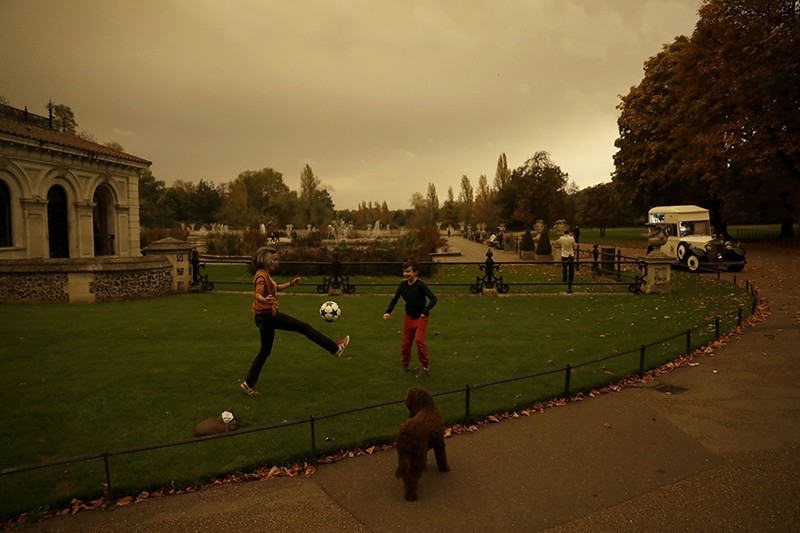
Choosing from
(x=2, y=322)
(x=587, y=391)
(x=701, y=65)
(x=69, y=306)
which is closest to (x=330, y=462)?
(x=587, y=391)

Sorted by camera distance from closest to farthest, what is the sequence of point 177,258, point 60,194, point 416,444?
point 416,444 < point 177,258 < point 60,194

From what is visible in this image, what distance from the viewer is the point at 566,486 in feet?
14.0

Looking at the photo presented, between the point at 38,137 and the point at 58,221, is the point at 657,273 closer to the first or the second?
the point at 38,137

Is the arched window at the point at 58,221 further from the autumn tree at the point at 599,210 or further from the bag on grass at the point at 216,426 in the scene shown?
the autumn tree at the point at 599,210

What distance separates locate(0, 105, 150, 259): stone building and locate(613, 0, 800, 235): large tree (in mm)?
31707

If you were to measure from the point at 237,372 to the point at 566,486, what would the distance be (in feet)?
16.9

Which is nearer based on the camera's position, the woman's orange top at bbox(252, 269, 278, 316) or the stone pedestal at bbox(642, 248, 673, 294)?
the woman's orange top at bbox(252, 269, 278, 316)

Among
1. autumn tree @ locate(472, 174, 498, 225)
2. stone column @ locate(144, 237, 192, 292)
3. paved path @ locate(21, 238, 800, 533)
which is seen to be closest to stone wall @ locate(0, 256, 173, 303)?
stone column @ locate(144, 237, 192, 292)

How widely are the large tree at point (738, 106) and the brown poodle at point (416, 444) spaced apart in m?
25.7

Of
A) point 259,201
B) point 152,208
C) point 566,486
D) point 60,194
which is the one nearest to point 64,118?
point 152,208

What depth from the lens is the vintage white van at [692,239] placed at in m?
20.3

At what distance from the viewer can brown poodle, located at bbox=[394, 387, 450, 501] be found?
403 cm

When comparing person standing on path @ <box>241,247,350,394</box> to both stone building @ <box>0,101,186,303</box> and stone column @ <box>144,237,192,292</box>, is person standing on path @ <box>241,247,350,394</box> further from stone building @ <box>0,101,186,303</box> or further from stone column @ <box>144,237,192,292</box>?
stone column @ <box>144,237,192,292</box>

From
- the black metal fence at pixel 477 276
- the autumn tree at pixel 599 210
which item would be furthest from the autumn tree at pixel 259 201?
the autumn tree at pixel 599 210
